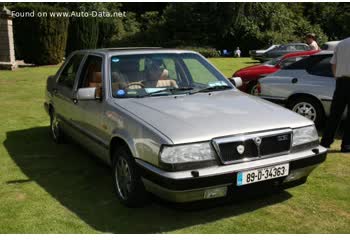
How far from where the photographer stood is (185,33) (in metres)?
39.2

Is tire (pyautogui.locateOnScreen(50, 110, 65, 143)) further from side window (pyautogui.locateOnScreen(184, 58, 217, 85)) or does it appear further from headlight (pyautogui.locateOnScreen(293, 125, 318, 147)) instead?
headlight (pyautogui.locateOnScreen(293, 125, 318, 147))

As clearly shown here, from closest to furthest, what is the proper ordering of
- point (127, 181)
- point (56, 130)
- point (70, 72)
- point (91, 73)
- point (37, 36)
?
point (127, 181) < point (91, 73) < point (70, 72) < point (56, 130) < point (37, 36)

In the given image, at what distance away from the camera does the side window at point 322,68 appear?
734 centimetres

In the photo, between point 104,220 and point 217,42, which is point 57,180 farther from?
point 217,42

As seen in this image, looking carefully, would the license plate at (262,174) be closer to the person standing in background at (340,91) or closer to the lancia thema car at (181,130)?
the lancia thema car at (181,130)

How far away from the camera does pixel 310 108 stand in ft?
24.1

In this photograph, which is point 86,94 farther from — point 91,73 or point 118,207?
point 118,207

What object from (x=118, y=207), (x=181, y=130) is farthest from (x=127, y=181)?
(x=181, y=130)

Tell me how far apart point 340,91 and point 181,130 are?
10.7ft

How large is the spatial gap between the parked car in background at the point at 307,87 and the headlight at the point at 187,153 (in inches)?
163

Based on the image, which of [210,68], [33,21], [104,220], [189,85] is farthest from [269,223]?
[33,21]

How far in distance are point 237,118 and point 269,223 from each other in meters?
0.99

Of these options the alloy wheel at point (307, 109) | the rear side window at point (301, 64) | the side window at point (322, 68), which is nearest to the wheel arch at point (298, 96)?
the alloy wheel at point (307, 109)

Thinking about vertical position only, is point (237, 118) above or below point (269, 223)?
above
